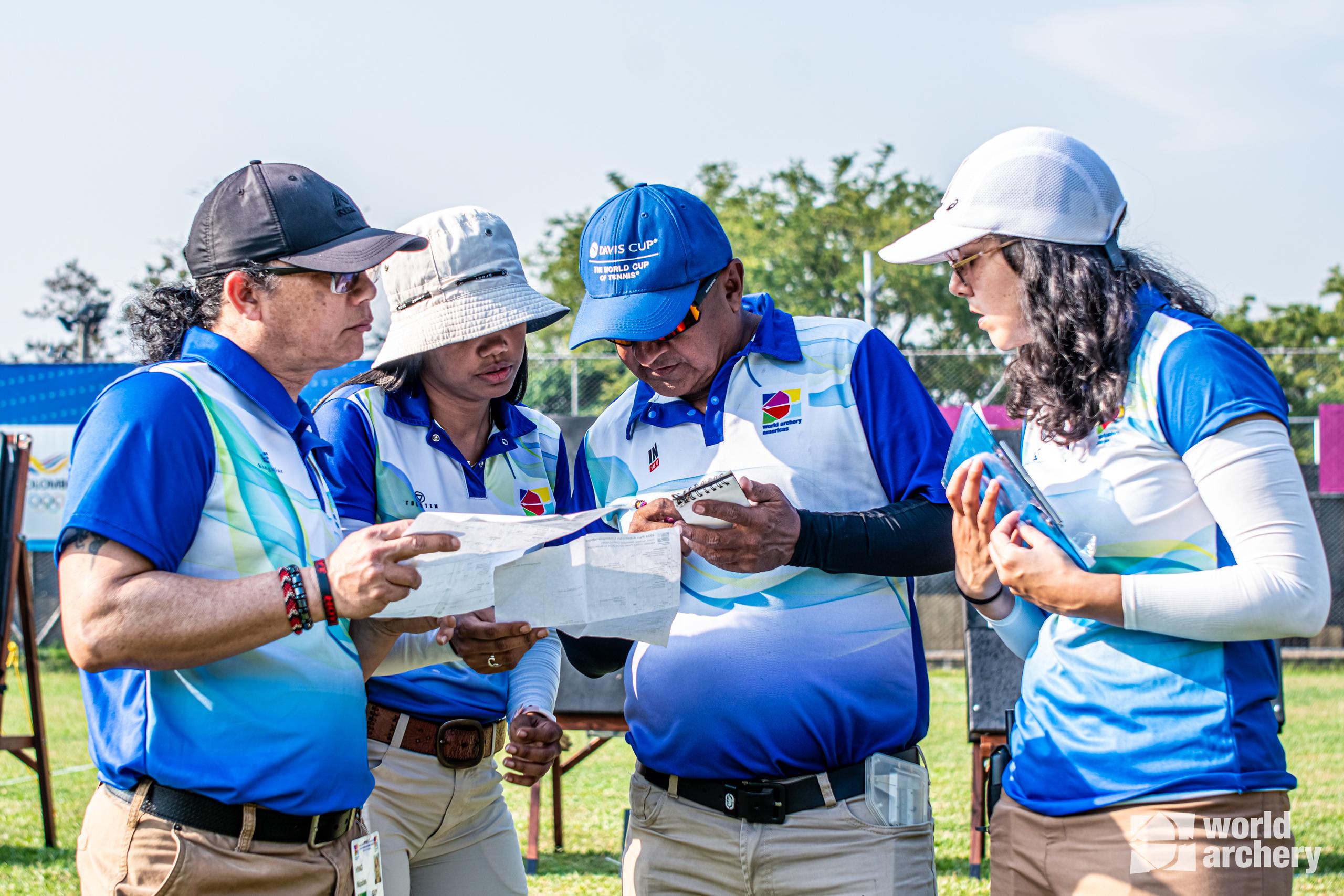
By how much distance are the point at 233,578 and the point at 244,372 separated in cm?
40

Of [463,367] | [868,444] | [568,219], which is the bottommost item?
[868,444]

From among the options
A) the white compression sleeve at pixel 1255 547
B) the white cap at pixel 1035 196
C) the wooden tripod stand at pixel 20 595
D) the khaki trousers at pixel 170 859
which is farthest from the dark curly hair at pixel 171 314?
the wooden tripod stand at pixel 20 595

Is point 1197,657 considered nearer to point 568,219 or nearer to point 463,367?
point 463,367

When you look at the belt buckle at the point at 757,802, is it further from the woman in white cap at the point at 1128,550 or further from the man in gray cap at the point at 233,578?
the man in gray cap at the point at 233,578

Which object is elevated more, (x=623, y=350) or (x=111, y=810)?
(x=623, y=350)

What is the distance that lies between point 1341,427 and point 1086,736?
13.8m

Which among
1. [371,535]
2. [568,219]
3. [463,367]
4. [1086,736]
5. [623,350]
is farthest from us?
[568,219]

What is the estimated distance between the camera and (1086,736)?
2.00 metres

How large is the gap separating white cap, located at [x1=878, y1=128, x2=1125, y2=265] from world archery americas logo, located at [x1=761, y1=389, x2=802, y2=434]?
1.49 feet

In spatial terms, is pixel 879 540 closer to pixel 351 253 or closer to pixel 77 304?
pixel 351 253

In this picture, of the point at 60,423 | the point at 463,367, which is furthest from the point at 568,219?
the point at 463,367

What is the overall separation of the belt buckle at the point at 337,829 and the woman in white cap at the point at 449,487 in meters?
0.49

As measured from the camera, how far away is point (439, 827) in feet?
9.54

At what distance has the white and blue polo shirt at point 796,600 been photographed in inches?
95.3
